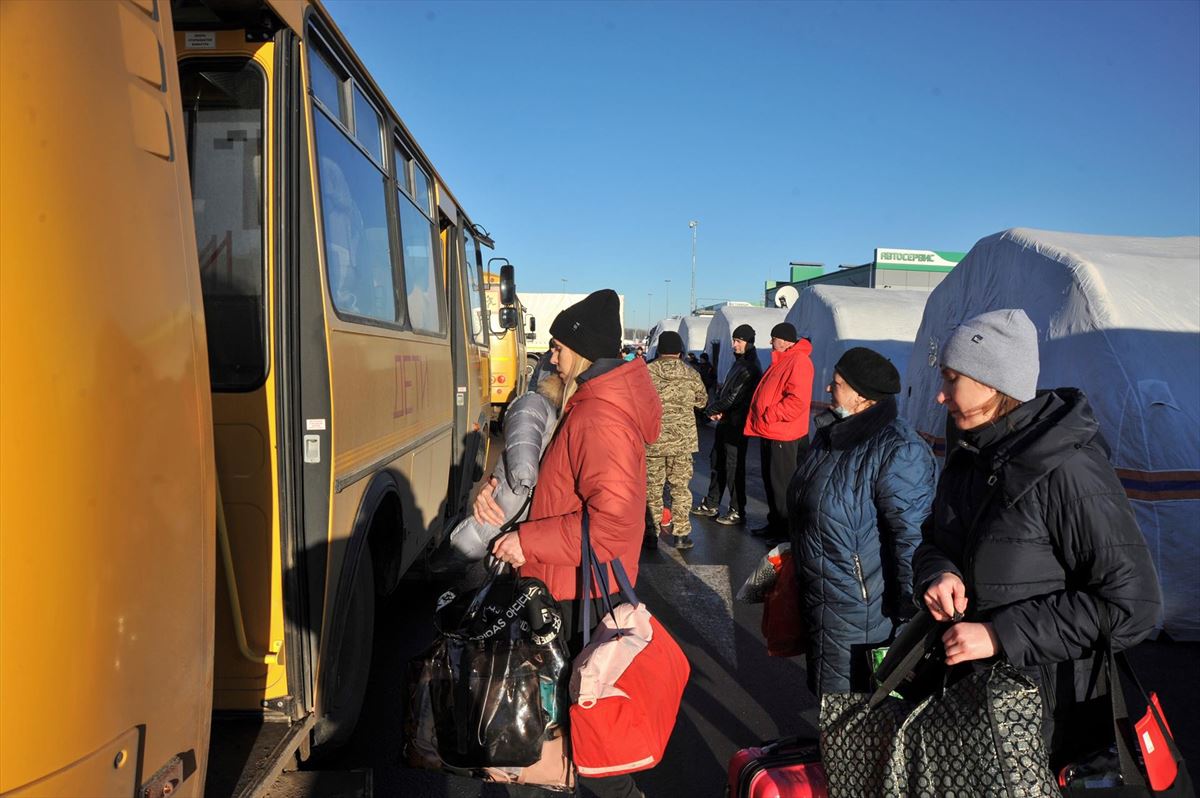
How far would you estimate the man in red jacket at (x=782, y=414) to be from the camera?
261 inches

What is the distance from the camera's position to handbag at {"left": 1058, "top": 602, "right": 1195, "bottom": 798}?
1683 mm

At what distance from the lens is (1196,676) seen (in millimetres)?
4688

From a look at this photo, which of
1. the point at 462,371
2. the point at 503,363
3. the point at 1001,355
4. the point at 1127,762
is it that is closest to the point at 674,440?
the point at 462,371

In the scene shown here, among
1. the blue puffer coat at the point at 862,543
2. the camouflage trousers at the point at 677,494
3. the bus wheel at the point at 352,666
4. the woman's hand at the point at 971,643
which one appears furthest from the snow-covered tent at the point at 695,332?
the woman's hand at the point at 971,643

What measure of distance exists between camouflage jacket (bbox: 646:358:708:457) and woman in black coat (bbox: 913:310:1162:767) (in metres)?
4.82

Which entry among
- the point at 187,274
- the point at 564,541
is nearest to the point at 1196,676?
the point at 564,541

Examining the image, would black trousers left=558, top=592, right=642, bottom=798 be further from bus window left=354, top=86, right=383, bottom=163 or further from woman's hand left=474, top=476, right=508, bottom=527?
bus window left=354, top=86, right=383, bottom=163

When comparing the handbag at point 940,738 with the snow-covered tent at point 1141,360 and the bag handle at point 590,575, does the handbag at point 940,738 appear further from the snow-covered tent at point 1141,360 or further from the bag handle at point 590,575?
Result: the snow-covered tent at point 1141,360

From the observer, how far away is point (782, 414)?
668 centimetres

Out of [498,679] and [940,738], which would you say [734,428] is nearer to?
[498,679]

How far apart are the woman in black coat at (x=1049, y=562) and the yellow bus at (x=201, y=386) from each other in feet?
6.01

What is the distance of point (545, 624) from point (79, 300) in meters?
1.44

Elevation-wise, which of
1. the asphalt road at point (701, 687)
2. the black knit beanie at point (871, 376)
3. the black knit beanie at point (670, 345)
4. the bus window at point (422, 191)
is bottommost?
the asphalt road at point (701, 687)

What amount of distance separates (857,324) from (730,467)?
18.3ft
